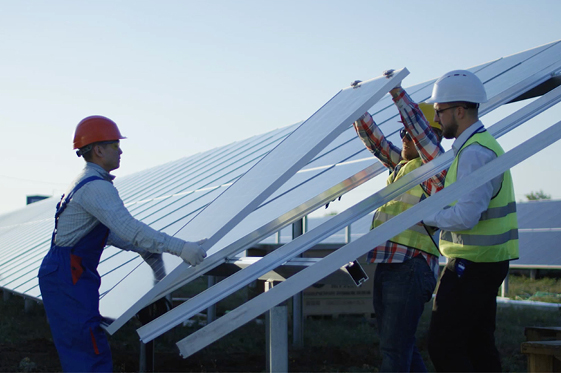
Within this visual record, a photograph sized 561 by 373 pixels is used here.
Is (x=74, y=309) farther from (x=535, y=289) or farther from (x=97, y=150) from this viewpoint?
(x=535, y=289)

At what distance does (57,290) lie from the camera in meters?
3.39

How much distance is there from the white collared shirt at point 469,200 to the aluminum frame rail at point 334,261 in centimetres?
46

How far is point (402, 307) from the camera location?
351cm

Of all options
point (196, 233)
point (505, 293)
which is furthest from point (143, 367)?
point (505, 293)

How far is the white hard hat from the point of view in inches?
129

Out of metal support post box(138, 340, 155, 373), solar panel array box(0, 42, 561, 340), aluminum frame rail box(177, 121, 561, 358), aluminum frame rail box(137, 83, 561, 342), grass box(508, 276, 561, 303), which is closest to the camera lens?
aluminum frame rail box(177, 121, 561, 358)

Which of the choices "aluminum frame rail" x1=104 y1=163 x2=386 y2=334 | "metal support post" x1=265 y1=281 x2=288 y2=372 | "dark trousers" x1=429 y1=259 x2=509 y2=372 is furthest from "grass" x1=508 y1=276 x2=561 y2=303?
"metal support post" x1=265 y1=281 x2=288 y2=372

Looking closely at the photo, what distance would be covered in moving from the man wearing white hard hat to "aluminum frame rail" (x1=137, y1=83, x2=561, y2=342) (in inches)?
7.1

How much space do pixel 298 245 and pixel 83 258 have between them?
133cm

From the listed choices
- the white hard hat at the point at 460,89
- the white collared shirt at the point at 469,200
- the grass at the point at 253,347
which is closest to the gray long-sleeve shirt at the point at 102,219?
the white collared shirt at the point at 469,200

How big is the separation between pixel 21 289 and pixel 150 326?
545 centimetres

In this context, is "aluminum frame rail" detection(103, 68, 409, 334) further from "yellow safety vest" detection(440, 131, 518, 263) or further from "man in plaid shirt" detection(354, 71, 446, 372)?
"yellow safety vest" detection(440, 131, 518, 263)

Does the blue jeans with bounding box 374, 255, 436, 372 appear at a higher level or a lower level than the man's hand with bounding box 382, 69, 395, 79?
lower

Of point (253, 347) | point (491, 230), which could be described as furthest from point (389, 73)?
point (253, 347)
